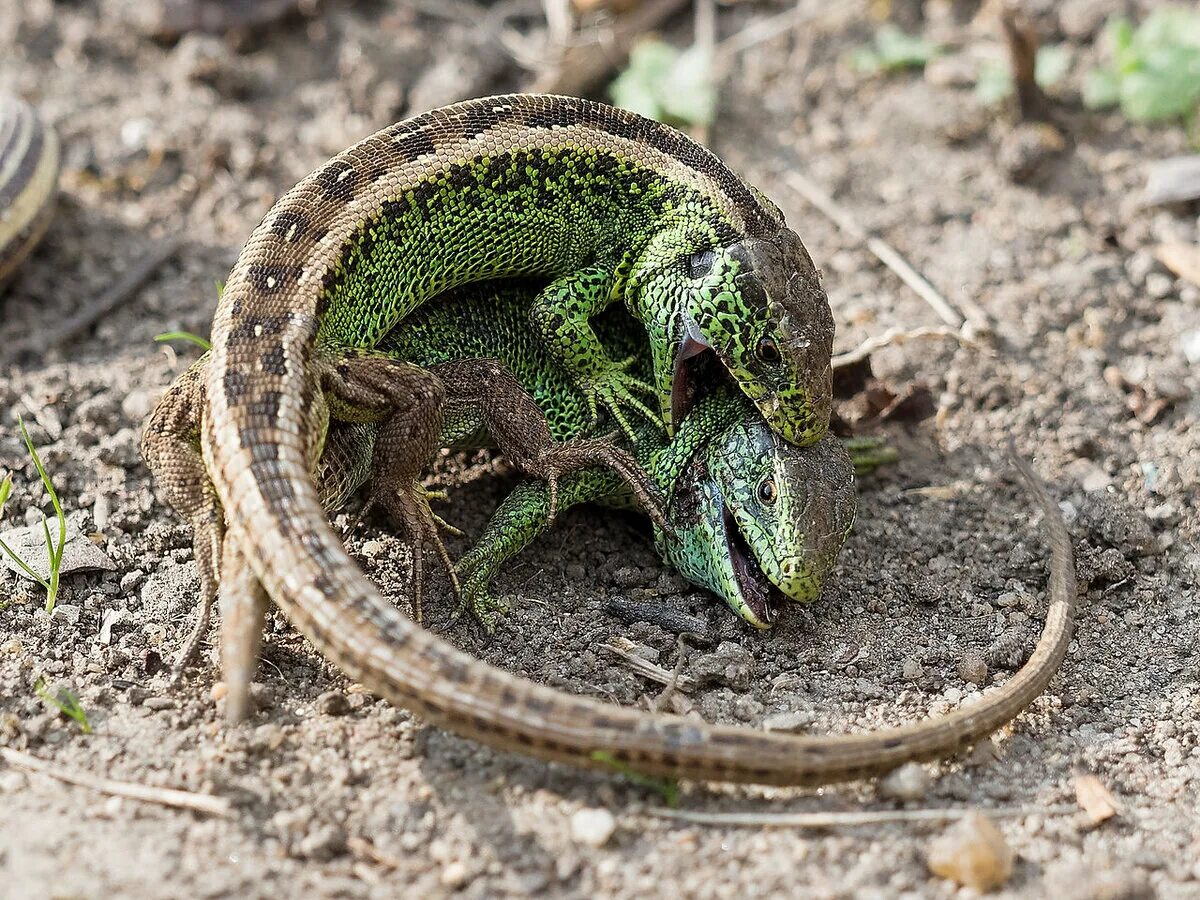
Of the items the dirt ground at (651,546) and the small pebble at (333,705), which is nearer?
the dirt ground at (651,546)

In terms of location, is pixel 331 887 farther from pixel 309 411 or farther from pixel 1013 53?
pixel 1013 53

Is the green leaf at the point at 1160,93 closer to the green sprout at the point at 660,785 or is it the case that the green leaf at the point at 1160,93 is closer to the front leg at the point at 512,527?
the front leg at the point at 512,527

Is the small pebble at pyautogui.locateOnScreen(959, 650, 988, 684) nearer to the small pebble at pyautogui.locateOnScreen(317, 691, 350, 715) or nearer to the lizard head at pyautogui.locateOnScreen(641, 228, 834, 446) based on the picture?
the lizard head at pyautogui.locateOnScreen(641, 228, 834, 446)

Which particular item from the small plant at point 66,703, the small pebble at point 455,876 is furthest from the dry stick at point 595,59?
the small pebble at point 455,876

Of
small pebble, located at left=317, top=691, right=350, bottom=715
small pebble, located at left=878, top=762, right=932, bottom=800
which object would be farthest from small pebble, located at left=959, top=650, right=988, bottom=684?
small pebble, located at left=317, top=691, right=350, bottom=715

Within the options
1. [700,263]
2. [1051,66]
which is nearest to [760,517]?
[700,263]
